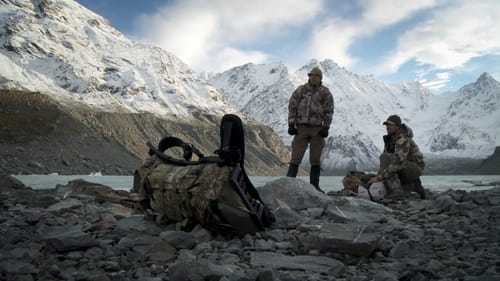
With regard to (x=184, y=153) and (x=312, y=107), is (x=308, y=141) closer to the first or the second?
(x=312, y=107)

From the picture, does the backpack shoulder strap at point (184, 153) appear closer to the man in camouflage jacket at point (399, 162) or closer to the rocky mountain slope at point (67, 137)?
the man in camouflage jacket at point (399, 162)

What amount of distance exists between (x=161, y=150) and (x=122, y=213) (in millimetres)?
1352

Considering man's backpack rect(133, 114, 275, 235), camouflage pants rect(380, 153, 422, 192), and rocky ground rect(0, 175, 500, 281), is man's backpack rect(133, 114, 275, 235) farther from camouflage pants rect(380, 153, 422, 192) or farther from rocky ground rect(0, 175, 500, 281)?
camouflage pants rect(380, 153, 422, 192)

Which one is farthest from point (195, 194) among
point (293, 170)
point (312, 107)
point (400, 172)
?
point (400, 172)

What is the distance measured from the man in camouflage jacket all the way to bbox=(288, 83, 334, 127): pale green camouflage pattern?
1.41m

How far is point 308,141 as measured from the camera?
10125 mm

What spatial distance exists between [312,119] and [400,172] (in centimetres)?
232

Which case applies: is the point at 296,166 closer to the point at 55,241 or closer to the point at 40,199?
the point at 40,199

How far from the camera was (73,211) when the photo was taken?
22.5ft

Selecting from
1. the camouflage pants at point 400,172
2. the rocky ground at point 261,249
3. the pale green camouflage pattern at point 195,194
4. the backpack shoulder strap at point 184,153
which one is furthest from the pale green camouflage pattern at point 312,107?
the pale green camouflage pattern at point 195,194


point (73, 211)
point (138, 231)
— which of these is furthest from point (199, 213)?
point (73, 211)

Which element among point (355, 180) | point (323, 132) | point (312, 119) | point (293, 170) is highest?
point (312, 119)

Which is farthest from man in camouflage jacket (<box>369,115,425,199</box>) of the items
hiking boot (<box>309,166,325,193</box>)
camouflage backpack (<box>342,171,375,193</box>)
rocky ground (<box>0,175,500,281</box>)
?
rocky ground (<box>0,175,500,281</box>)

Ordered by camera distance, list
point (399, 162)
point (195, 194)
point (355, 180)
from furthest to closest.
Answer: point (355, 180) → point (399, 162) → point (195, 194)
